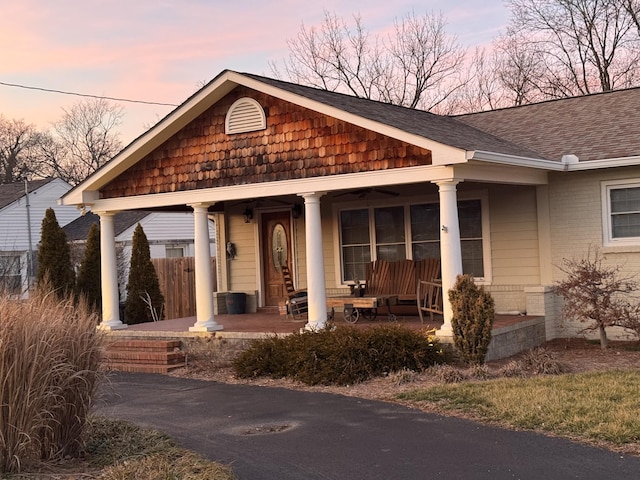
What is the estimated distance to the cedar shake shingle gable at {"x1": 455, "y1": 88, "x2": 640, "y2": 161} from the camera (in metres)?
12.7

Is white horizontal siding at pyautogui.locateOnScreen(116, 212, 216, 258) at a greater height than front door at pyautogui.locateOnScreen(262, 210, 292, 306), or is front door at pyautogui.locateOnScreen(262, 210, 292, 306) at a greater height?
white horizontal siding at pyautogui.locateOnScreen(116, 212, 216, 258)

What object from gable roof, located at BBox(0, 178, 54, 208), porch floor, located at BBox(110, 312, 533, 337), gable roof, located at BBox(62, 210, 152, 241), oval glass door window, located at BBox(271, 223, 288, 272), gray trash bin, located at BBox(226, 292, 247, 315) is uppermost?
gable roof, located at BBox(0, 178, 54, 208)

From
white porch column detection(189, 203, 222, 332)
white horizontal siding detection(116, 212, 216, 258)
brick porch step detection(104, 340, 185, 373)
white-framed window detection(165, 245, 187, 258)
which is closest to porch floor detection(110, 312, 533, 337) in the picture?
white porch column detection(189, 203, 222, 332)

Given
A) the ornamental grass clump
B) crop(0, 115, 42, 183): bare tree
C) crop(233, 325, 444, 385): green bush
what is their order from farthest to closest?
crop(0, 115, 42, 183): bare tree < crop(233, 325, 444, 385): green bush < the ornamental grass clump

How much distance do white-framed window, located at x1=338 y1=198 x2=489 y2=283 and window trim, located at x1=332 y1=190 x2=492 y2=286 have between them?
0.02 m

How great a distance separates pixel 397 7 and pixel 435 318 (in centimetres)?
2216

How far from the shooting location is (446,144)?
10438 mm

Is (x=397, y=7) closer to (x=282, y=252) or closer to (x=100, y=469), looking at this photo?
(x=282, y=252)

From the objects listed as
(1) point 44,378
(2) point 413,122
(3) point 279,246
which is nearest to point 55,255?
(3) point 279,246

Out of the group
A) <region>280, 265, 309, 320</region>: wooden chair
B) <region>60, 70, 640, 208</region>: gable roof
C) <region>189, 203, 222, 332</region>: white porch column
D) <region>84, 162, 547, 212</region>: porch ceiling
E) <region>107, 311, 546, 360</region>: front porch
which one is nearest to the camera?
<region>84, 162, 547, 212</region>: porch ceiling

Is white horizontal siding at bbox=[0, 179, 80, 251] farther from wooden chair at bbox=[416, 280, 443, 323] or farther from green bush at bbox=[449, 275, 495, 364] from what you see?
green bush at bbox=[449, 275, 495, 364]

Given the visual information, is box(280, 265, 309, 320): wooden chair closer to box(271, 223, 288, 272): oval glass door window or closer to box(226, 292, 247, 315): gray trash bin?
box(271, 223, 288, 272): oval glass door window

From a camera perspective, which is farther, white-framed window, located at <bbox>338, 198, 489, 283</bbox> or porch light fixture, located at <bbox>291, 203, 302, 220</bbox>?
porch light fixture, located at <bbox>291, 203, 302, 220</bbox>

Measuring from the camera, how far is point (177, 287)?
71.4 feet
